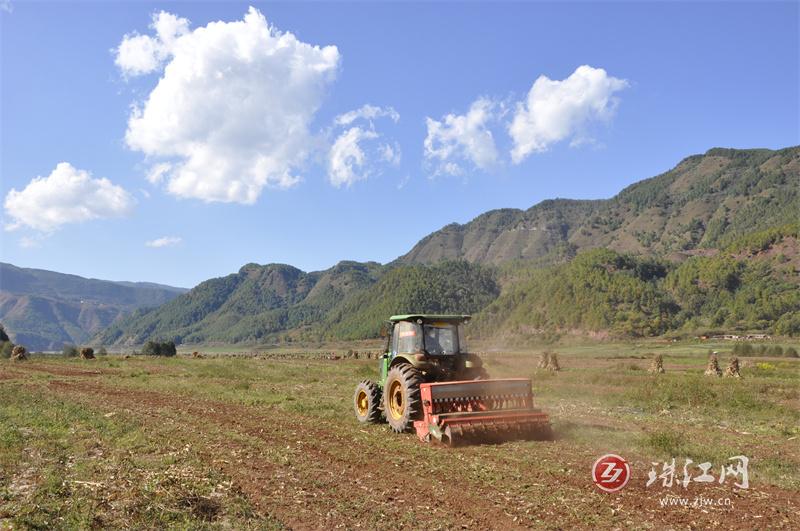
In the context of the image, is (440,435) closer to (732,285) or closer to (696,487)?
(696,487)

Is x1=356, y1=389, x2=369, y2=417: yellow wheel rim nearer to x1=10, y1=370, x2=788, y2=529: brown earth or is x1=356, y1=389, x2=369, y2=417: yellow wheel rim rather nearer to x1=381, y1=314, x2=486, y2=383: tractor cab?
x1=381, y1=314, x2=486, y2=383: tractor cab

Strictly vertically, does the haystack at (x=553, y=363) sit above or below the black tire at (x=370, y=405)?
below

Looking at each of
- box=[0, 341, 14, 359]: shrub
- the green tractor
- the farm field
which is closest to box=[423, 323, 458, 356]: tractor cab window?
the green tractor

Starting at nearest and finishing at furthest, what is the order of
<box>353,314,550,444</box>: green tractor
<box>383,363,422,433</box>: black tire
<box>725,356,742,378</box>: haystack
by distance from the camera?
<box>353,314,550,444</box>: green tractor, <box>383,363,422,433</box>: black tire, <box>725,356,742,378</box>: haystack

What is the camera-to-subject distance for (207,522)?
20.3ft

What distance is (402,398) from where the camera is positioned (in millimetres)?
11906

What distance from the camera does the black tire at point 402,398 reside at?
11406 mm

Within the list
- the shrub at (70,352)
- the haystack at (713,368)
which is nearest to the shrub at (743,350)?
the haystack at (713,368)

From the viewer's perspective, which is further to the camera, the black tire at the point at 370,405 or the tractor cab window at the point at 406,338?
the black tire at the point at 370,405

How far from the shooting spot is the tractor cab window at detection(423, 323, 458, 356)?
12508mm

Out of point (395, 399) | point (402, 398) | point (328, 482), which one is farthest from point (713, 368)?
point (328, 482)

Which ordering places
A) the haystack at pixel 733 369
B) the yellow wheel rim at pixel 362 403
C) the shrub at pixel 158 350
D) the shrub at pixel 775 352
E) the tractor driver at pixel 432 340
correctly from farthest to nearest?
1. the shrub at pixel 158 350
2. the shrub at pixel 775 352
3. the haystack at pixel 733 369
4. the yellow wheel rim at pixel 362 403
5. the tractor driver at pixel 432 340

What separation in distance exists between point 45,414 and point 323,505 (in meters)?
11.1

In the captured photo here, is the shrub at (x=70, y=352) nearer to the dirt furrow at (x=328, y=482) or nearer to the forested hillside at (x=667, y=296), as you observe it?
the dirt furrow at (x=328, y=482)
